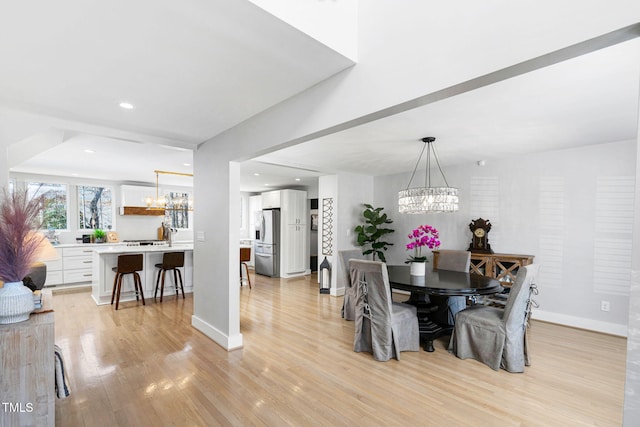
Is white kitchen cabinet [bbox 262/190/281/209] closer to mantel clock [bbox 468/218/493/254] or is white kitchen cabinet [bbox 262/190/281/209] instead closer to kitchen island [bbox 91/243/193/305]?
kitchen island [bbox 91/243/193/305]

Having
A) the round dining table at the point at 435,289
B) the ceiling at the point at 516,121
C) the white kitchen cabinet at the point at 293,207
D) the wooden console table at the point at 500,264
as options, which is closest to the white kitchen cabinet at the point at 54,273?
the white kitchen cabinet at the point at 293,207

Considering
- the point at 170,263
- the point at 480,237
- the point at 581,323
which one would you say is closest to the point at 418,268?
the point at 480,237

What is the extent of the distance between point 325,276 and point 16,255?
15.5 ft

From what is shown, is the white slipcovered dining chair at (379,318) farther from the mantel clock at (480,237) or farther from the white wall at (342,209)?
the white wall at (342,209)

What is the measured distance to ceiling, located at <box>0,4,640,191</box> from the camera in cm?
152

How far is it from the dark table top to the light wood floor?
705mm

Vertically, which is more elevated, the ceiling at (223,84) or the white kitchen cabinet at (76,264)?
the ceiling at (223,84)

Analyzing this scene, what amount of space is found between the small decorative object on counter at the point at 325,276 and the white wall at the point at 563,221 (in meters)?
2.48

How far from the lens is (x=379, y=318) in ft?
10.1

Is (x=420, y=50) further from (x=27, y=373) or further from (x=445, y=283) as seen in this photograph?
(x=27, y=373)

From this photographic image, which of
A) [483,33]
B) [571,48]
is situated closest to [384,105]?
[483,33]

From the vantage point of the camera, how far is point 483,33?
1287mm

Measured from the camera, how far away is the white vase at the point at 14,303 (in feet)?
5.76

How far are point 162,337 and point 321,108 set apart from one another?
3200 millimetres
